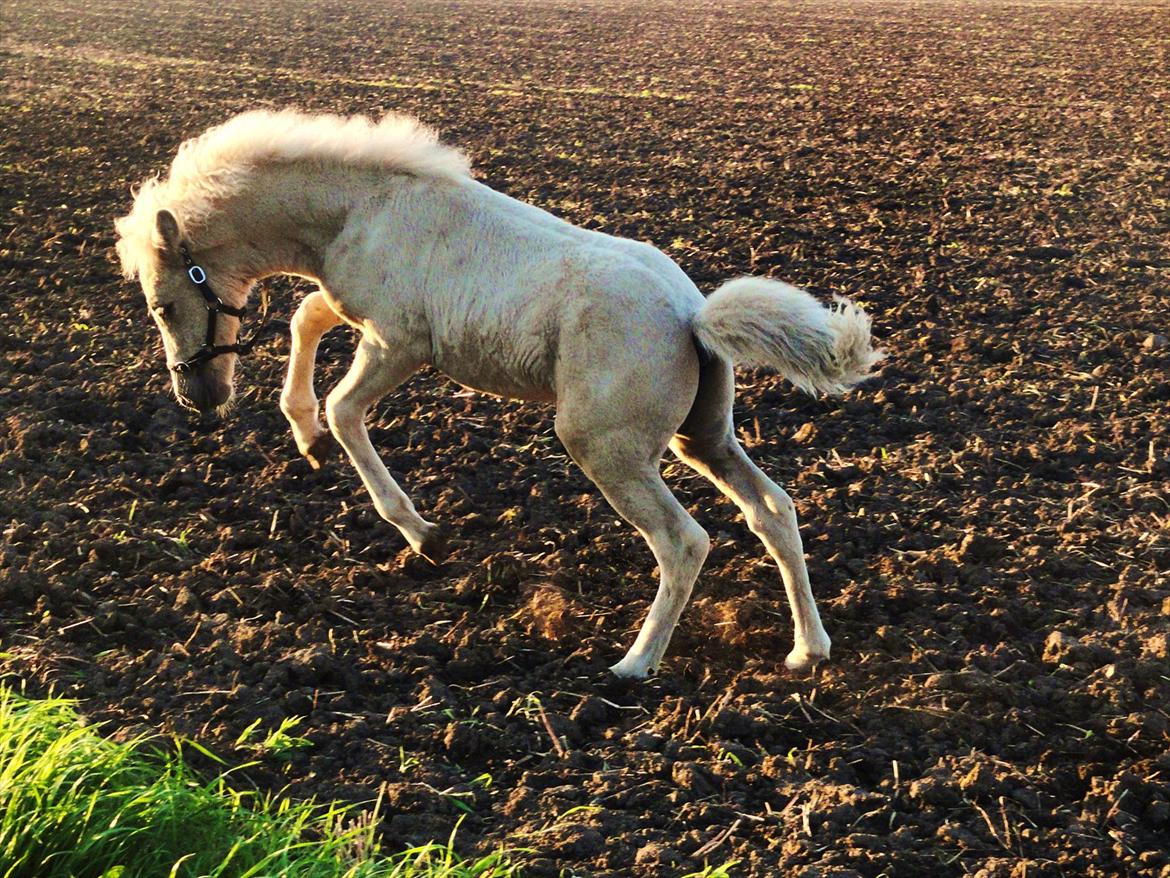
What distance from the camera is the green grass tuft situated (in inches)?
139

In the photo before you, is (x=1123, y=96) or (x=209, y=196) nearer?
(x=209, y=196)

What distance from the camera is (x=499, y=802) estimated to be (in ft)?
14.4

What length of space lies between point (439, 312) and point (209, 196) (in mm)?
1242

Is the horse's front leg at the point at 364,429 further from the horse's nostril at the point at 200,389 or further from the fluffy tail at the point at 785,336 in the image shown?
the fluffy tail at the point at 785,336

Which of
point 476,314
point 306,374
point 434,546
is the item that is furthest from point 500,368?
point 306,374

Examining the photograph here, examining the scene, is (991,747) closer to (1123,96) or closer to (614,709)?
(614,709)

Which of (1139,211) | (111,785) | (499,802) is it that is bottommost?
(499,802)

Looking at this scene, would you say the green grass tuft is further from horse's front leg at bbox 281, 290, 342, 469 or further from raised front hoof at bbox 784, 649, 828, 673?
horse's front leg at bbox 281, 290, 342, 469

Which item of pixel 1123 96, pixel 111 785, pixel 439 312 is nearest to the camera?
pixel 111 785

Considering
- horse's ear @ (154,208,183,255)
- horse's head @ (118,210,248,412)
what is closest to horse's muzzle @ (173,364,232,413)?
horse's head @ (118,210,248,412)

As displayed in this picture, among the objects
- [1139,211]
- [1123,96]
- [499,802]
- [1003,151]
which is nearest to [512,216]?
[499,802]

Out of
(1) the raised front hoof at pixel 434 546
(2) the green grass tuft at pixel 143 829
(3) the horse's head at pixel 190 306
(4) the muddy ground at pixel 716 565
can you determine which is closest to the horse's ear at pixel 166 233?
(3) the horse's head at pixel 190 306

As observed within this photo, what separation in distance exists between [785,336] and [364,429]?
82.1 inches

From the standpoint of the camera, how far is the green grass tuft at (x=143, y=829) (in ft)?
11.6
